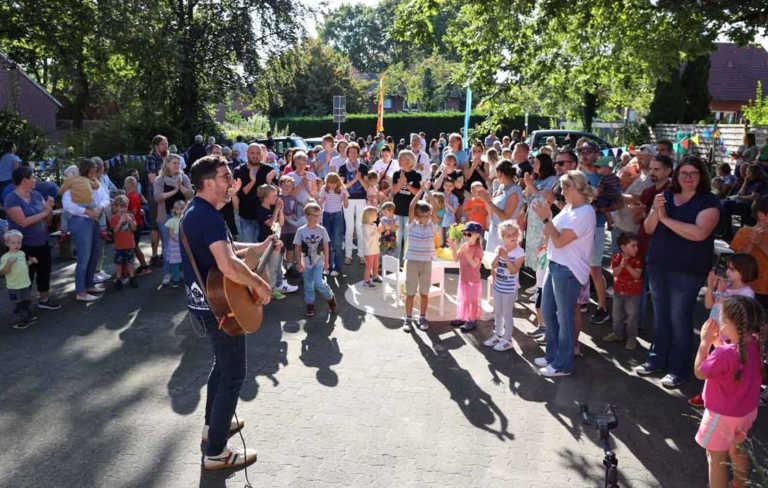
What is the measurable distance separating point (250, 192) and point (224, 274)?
202 inches

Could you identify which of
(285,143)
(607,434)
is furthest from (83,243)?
(285,143)

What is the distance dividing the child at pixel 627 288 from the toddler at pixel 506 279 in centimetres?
107

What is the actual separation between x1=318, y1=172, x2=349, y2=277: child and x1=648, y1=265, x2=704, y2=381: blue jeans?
489 cm

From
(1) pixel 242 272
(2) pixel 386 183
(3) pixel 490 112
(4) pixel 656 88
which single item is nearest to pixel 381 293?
(2) pixel 386 183

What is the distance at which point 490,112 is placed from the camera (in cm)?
1574

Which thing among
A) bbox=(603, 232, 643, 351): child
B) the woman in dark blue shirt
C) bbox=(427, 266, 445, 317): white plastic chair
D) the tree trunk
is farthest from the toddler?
the tree trunk

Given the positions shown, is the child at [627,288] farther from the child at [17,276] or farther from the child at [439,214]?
the child at [17,276]

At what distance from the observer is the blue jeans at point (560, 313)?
5.58 meters

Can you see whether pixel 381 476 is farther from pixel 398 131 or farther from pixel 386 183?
pixel 398 131

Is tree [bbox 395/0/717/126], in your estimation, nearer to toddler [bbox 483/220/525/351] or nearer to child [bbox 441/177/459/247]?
child [bbox 441/177/459/247]

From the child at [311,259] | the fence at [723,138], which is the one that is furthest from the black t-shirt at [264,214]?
the fence at [723,138]

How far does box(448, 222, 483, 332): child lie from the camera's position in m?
6.85

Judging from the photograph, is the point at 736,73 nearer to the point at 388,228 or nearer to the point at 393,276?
the point at 388,228

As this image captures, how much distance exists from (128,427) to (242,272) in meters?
2.00
